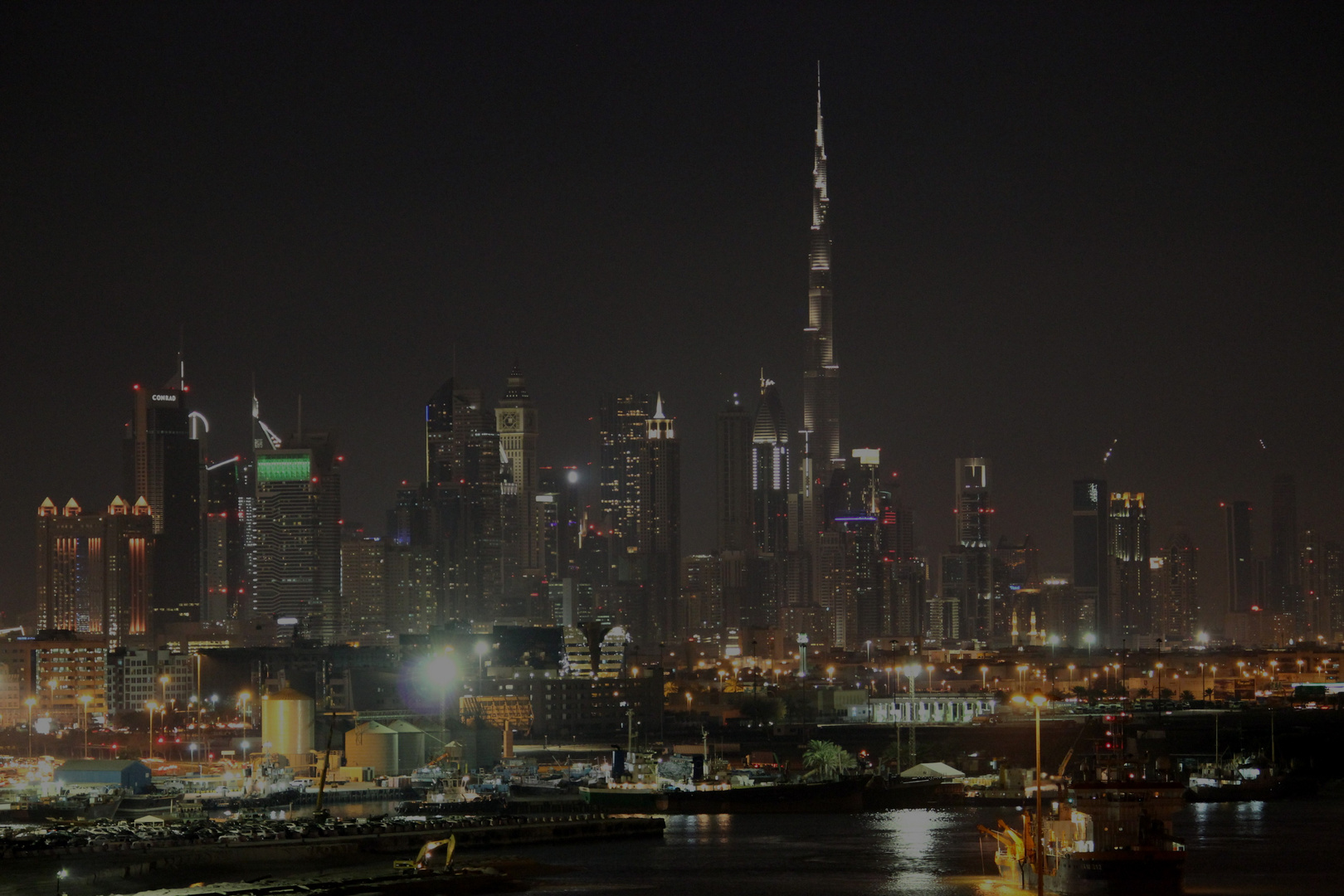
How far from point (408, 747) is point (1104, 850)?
43011mm

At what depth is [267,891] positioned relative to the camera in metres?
38.2

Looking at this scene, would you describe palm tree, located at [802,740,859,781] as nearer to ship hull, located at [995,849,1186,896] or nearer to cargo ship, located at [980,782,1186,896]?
cargo ship, located at [980,782,1186,896]

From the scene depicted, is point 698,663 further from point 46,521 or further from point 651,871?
point 651,871

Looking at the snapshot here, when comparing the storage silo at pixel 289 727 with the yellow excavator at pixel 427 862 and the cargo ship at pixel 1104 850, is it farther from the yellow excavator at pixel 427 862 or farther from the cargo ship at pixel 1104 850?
the cargo ship at pixel 1104 850

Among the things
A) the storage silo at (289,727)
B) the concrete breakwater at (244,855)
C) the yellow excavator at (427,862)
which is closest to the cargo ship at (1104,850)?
the yellow excavator at (427,862)

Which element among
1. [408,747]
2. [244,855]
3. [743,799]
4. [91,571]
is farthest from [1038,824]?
[91,571]

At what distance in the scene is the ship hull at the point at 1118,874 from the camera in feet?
121

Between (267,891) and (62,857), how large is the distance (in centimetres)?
861

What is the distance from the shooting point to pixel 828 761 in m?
76.0

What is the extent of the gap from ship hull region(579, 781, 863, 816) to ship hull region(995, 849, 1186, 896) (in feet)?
90.9

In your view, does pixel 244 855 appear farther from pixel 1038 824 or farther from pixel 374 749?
pixel 374 749

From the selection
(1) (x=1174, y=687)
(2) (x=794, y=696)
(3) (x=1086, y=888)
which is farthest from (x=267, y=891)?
(1) (x=1174, y=687)

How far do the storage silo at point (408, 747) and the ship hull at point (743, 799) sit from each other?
1061 centimetres

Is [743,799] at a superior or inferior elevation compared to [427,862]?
inferior
